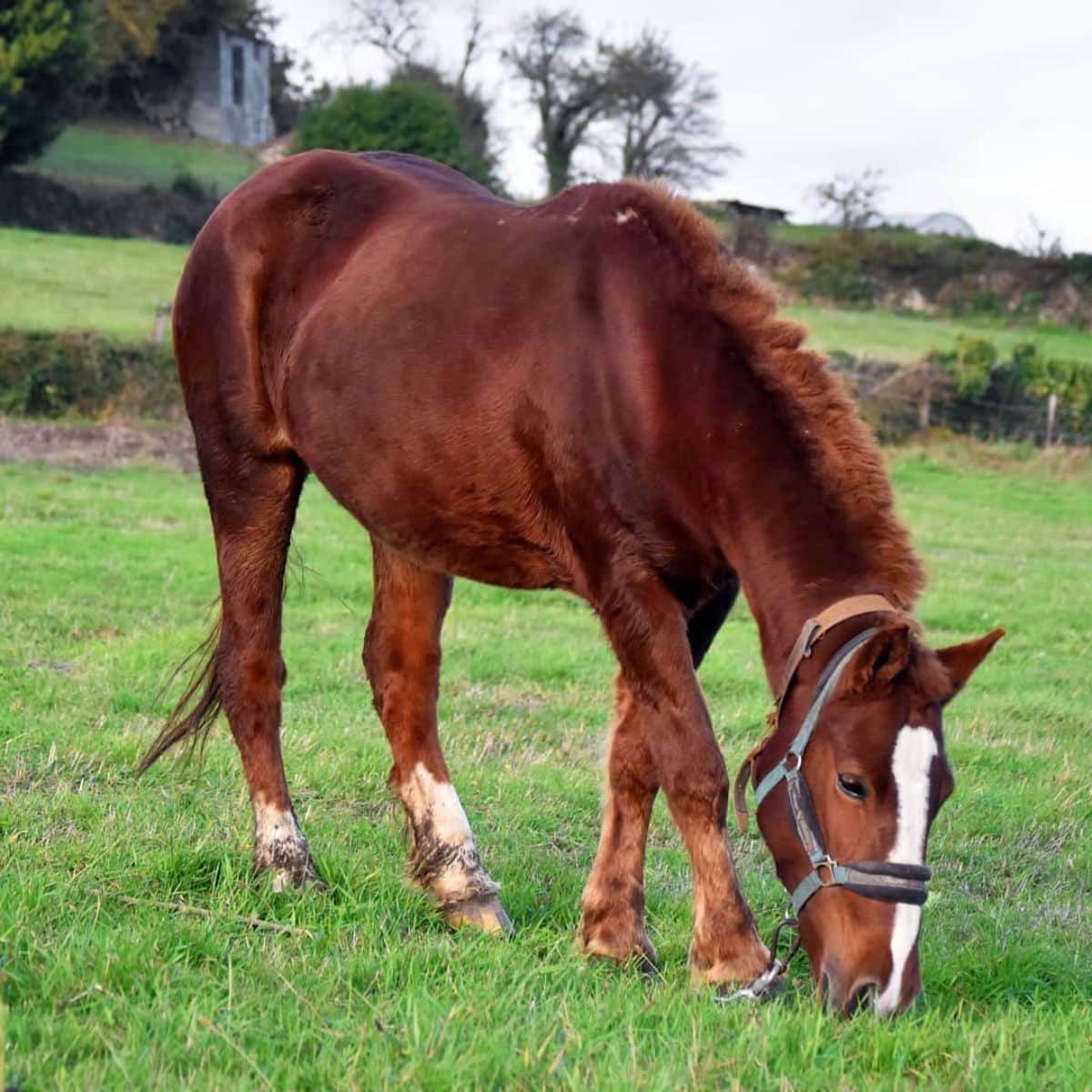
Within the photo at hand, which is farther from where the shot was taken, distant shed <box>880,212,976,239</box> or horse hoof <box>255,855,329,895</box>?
distant shed <box>880,212,976,239</box>

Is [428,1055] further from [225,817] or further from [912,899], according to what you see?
[225,817]

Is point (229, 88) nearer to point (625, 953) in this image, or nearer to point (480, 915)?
point (480, 915)

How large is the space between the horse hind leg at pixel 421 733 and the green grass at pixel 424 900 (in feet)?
0.39

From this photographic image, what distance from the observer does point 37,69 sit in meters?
37.1

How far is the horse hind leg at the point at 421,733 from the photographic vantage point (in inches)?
163

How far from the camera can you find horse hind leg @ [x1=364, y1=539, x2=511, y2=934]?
4.13 meters

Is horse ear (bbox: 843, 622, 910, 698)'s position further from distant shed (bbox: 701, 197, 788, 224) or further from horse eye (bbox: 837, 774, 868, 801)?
distant shed (bbox: 701, 197, 788, 224)

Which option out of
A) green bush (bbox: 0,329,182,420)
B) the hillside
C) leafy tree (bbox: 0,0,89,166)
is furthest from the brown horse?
the hillside

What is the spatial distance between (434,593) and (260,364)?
40.9 inches

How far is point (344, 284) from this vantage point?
465 centimetres

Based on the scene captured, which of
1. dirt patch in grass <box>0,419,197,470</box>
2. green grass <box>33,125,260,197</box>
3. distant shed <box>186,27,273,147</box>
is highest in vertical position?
distant shed <box>186,27,273,147</box>

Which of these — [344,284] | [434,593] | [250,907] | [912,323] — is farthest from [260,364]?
[912,323]

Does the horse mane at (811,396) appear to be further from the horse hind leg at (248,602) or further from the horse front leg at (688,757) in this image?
the horse hind leg at (248,602)

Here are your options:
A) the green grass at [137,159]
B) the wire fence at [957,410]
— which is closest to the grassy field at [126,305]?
the wire fence at [957,410]
